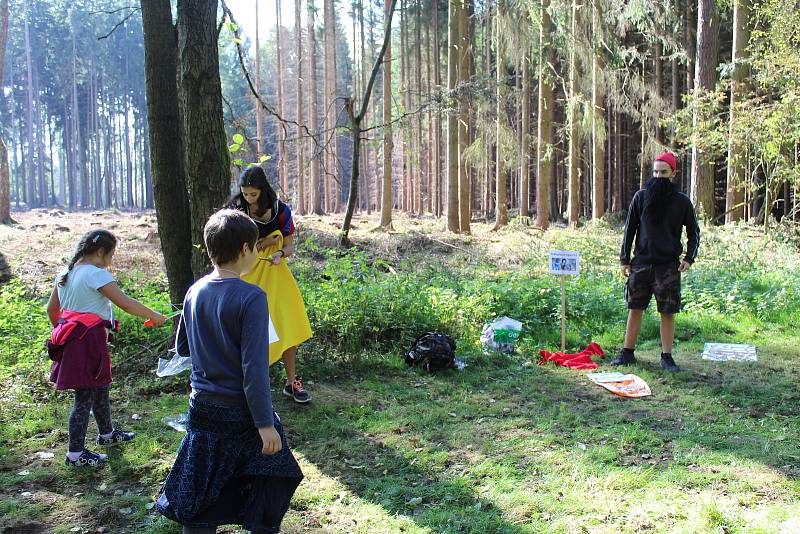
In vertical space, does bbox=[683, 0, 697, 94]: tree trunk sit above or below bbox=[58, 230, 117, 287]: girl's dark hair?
above

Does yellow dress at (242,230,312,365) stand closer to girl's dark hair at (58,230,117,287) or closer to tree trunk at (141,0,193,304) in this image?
girl's dark hair at (58,230,117,287)

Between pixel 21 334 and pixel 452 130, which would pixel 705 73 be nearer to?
pixel 452 130

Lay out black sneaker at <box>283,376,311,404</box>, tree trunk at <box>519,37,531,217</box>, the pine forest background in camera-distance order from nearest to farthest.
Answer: black sneaker at <box>283,376,311,404</box>
the pine forest background
tree trunk at <box>519,37,531,217</box>

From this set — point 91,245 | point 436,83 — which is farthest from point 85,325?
point 436,83

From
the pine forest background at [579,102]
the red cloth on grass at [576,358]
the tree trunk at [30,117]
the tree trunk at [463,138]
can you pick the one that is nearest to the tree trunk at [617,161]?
the pine forest background at [579,102]

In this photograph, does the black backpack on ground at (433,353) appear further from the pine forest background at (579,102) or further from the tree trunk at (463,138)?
the tree trunk at (463,138)

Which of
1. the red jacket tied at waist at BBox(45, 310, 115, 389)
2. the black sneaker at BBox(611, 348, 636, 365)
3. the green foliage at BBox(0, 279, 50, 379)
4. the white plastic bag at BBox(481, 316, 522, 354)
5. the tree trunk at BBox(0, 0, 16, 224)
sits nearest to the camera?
the red jacket tied at waist at BBox(45, 310, 115, 389)

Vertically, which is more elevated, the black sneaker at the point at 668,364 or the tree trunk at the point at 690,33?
the tree trunk at the point at 690,33

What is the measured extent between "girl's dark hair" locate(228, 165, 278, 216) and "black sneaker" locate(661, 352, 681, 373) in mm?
4179

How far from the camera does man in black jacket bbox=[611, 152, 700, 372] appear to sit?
591 cm

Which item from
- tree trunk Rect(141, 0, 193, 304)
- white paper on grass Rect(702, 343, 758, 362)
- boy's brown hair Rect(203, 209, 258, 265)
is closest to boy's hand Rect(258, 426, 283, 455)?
boy's brown hair Rect(203, 209, 258, 265)

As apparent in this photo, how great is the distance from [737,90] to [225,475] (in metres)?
15.0

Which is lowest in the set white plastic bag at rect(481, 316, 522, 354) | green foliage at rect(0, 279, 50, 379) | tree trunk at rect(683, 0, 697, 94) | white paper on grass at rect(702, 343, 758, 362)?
white paper on grass at rect(702, 343, 758, 362)

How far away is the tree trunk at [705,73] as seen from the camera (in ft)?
48.8
